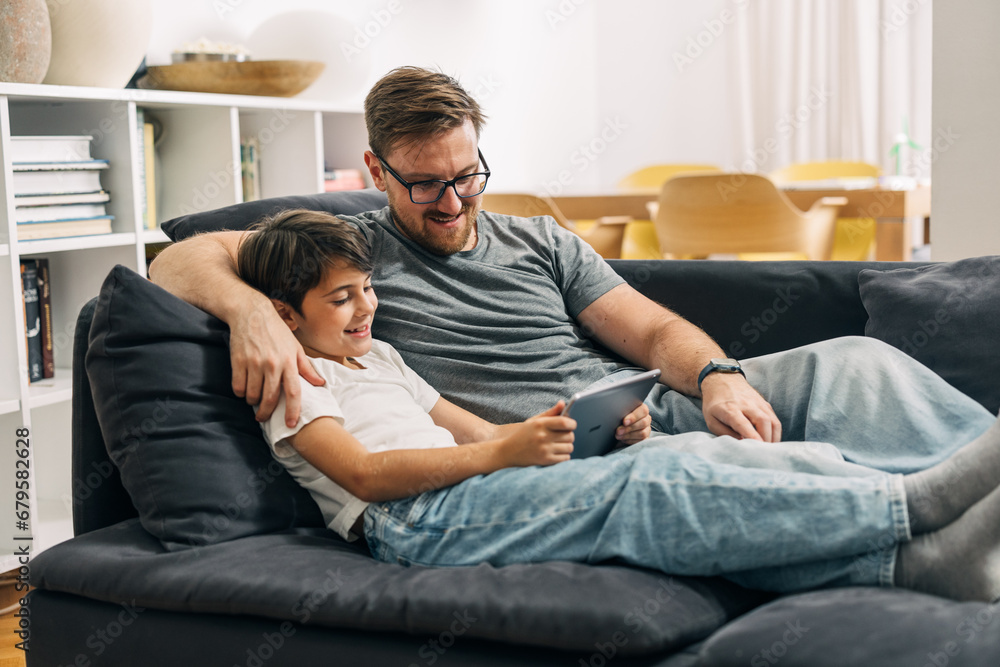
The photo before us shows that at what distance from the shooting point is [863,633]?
38.5 inches

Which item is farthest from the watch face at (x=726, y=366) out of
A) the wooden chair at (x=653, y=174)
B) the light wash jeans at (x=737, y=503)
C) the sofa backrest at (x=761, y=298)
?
the wooden chair at (x=653, y=174)

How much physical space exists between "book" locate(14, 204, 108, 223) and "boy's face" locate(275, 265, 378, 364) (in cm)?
102

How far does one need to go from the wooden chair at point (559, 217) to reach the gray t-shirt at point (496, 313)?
1.59 metres

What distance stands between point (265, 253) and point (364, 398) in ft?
0.96

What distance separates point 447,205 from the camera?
166 cm

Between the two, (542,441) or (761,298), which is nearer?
(542,441)

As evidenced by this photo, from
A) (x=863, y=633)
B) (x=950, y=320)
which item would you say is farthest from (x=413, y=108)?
(x=863, y=633)

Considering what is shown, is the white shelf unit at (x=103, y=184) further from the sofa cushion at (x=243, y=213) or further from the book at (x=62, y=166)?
the sofa cushion at (x=243, y=213)

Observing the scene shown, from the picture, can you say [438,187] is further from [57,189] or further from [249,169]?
[249,169]

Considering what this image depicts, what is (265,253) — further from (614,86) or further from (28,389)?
(614,86)

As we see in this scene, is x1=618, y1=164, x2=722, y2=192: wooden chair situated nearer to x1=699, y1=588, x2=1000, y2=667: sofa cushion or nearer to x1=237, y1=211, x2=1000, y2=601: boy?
x1=237, y1=211, x2=1000, y2=601: boy

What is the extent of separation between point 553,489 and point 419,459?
Answer: 0.19 meters

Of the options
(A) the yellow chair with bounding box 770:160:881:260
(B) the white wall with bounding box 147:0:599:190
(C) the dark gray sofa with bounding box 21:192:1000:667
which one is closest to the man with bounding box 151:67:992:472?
(C) the dark gray sofa with bounding box 21:192:1000:667

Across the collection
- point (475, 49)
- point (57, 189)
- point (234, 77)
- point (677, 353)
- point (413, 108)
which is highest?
point (475, 49)
